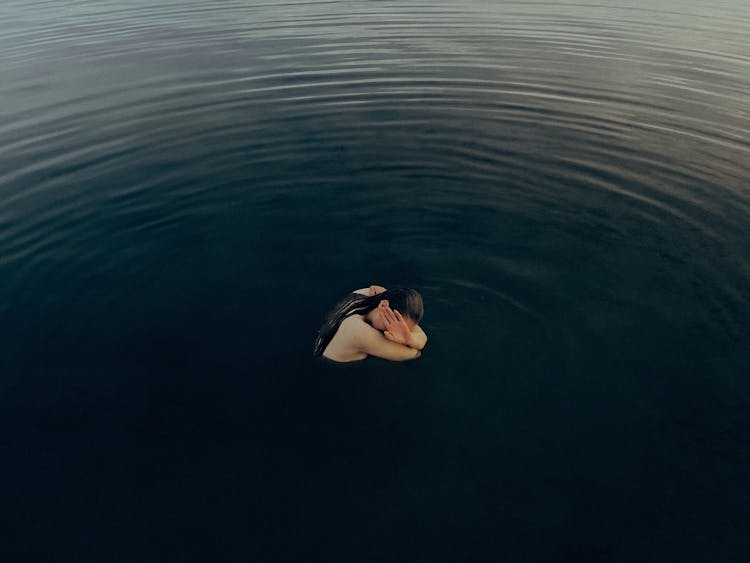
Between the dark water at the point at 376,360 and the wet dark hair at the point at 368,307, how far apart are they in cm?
50

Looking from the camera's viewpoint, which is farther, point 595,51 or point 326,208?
point 595,51

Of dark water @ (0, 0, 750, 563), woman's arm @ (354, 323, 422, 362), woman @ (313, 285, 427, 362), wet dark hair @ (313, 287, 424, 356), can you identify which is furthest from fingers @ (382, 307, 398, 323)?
dark water @ (0, 0, 750, 563)

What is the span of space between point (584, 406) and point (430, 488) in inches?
95.3

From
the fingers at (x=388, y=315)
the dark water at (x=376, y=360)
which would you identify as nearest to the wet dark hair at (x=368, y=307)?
the fingers at (x=388, y=315)

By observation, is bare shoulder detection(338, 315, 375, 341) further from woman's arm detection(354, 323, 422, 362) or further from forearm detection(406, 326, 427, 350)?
forearm detection(406, 326, 427, 350)

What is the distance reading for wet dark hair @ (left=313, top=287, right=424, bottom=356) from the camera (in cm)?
641

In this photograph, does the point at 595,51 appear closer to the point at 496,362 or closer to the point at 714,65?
the point at 714,65

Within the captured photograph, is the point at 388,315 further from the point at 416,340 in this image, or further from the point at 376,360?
the point at 376,360

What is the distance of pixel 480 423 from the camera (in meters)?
6.20

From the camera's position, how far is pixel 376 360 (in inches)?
279

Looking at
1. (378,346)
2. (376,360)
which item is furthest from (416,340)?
(376,360)

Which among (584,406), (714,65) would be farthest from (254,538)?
(714,65)

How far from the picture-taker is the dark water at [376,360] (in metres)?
5.25

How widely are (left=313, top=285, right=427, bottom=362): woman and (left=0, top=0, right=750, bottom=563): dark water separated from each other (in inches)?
16.0
